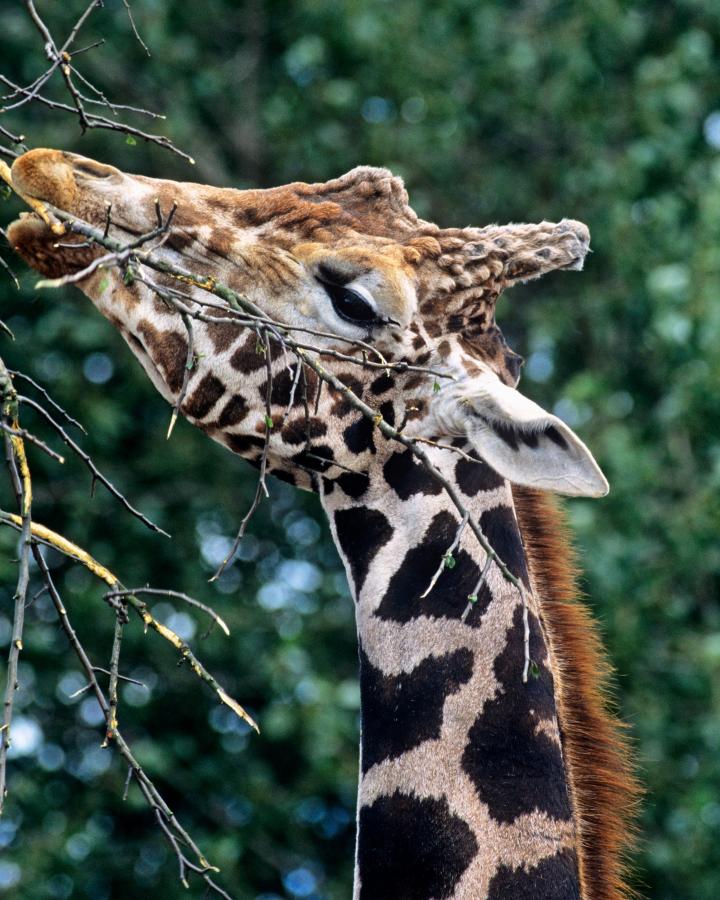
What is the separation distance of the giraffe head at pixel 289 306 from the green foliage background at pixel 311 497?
3426 millimetres

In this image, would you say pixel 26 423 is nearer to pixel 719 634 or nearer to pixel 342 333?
pixel 719 634

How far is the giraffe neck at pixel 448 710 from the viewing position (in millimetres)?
2850

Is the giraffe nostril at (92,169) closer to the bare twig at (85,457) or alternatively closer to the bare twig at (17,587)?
the bare twig at (85,457)

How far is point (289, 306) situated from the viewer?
328cm

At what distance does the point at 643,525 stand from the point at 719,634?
30.3 inches

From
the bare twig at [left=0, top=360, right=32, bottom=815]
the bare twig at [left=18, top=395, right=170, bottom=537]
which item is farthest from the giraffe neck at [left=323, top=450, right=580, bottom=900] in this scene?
the bare twig at [left=0, top=360, right=32, bottom=815]

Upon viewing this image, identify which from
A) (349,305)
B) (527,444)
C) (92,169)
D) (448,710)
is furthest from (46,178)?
(448,710)

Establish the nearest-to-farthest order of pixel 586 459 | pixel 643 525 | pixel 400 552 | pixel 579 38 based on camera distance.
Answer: pixel 586 459, pixel 400 552, pixel 643 525, pixel 579 38

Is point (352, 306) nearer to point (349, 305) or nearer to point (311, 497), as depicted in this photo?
point (349, 305)

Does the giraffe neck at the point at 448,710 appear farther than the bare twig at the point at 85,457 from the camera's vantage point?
Yes

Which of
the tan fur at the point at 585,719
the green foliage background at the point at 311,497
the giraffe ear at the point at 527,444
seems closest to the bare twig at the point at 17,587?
the giraffe ear at the point at 527,444

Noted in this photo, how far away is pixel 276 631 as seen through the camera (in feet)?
25.7

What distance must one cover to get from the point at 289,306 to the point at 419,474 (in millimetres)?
477

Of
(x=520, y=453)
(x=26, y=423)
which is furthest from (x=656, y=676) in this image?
(x=520, y=453)
